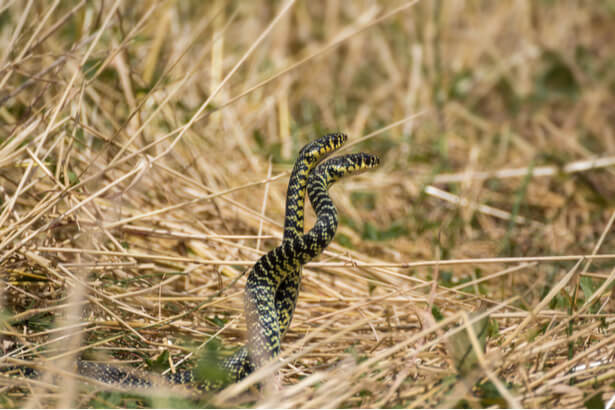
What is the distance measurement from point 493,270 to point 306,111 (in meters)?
2.67

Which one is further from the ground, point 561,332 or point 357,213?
point 357,213

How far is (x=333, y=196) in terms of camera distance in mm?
4121

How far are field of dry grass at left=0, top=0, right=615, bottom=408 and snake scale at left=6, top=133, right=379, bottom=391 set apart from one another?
102 mm

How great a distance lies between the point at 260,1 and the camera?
6719mm

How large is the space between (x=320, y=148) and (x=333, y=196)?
5.23 feet

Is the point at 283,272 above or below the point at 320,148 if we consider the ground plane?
below

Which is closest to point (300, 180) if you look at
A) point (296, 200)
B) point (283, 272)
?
point (296, 200)

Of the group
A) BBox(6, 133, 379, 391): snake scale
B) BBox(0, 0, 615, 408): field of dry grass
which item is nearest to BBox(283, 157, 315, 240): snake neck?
BBox(6, 133, 379, 391): snake scale

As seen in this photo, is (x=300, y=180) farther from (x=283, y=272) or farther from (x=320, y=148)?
(x=283, y=272)

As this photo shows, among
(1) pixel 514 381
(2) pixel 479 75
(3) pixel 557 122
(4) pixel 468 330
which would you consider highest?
(2) pixel 479 75

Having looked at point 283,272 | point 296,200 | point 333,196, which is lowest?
point 283,272

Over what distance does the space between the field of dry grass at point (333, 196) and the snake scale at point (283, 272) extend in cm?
10

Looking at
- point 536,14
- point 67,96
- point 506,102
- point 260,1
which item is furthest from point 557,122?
point 67,96

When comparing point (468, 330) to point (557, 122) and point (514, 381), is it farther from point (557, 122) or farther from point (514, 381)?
point (557, 122)
